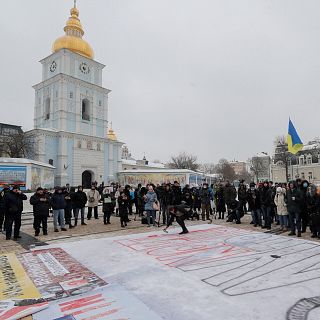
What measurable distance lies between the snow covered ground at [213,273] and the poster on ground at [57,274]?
0.77ft

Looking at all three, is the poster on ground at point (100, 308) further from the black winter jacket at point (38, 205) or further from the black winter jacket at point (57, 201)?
the black winter jacket at point (57, 201)

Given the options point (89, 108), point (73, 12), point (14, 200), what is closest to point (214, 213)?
point (14, 200)

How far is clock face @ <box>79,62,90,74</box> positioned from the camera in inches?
1583

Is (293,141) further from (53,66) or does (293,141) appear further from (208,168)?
(208,168)

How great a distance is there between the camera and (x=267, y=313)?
333cm

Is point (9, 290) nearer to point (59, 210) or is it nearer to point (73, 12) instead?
point (59, 210)

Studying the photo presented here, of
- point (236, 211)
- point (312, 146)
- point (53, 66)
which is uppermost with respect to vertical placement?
point (53, 66)

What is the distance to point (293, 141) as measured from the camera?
13.2 m

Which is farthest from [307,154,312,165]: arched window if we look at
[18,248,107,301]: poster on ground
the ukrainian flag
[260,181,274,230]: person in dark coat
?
[18,248,107,301]: poster on ground

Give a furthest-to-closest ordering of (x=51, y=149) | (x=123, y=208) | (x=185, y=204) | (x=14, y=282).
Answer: (x=51, y=149), (x=123, y=208), (x=185, y=204), (x=14, y=282)

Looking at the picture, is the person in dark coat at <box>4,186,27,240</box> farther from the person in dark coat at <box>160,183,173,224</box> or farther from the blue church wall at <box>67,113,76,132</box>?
the blue church wall at <box>67,113,76,132</box>

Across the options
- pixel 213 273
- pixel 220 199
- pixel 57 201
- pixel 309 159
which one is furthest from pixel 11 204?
pixel 309 159

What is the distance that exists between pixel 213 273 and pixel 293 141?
10397 millimetres

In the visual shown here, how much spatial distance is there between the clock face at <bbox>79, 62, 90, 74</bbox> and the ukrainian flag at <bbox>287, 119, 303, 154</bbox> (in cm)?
3404
